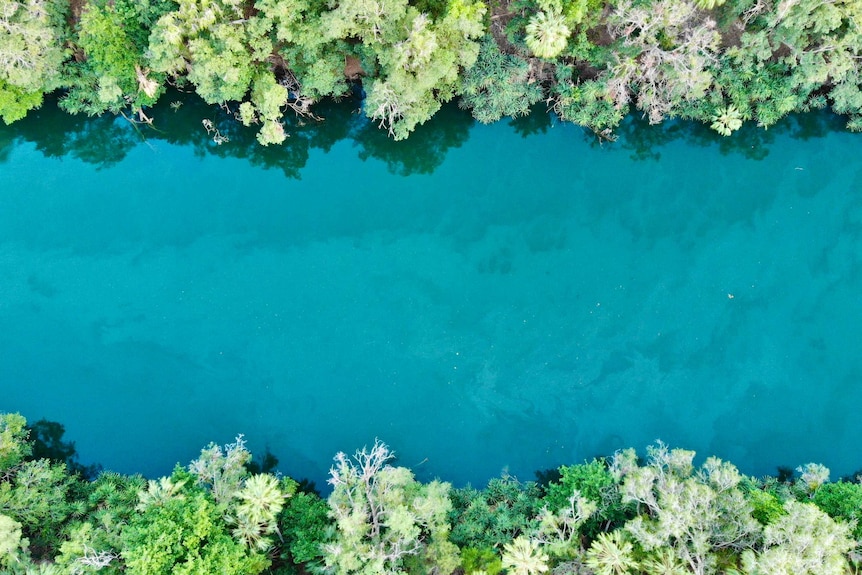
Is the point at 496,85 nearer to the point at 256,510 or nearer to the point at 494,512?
the point at 494,512

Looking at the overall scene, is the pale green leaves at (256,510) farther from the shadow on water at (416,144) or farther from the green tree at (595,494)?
the shadow on water at (416,144)

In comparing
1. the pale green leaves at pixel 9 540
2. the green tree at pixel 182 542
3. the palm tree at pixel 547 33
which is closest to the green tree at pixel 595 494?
the green tree at pixel 182 542

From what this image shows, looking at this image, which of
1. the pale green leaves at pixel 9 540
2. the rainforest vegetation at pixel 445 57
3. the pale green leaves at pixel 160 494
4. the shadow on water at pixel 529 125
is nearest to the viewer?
the pale green leaves at pixel 9 540

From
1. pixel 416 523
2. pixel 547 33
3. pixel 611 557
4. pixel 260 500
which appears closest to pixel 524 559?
pixel 611 557

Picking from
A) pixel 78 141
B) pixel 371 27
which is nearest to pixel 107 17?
pixel 78 141

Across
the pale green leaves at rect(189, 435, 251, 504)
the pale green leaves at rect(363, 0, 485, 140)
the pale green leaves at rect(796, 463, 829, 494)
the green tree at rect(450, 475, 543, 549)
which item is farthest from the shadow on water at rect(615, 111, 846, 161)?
the pale green leaves at rect(189, 435, 251, 504)

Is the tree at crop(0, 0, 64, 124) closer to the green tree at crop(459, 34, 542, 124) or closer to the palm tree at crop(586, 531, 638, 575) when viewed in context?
the green tree at crop(459, 34, 542, 124)
